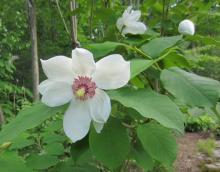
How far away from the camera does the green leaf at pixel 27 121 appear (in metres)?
0.66

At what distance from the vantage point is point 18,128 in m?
0.68

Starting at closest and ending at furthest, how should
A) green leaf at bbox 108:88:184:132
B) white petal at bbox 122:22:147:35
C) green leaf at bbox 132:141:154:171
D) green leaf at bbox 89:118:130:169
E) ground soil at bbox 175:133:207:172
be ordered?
green leaf at bbox 108:88:184:132, green leaf at bbox 89:118:130:169, green leaf at bbox 132:141:154:171, white petal at bbox 122:22:147:35, ground soil at bbox 175:133:207:172

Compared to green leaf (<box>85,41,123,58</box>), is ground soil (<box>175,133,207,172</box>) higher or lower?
lower

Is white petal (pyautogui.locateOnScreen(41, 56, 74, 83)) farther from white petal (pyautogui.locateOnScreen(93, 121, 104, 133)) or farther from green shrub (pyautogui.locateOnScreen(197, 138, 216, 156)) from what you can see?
green shrub (pyautogui.locateOnScreen(197, 138, 216, 156))

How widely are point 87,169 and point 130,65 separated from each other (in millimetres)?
338

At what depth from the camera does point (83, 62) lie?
0.70 metres

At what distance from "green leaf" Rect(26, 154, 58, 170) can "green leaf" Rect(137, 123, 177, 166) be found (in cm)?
38

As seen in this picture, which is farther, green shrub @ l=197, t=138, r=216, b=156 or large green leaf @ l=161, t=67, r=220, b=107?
green shrub @ l=197, t=138, r=216, b=156

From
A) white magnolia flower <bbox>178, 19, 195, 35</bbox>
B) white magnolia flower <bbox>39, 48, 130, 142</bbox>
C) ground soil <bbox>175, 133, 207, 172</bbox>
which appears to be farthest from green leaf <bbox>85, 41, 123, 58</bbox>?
ground soil <bbox>175, 133, 207, 172</bbox>

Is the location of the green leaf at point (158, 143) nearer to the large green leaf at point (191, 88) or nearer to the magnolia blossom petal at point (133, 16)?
the large green leaf at point (191, 88)

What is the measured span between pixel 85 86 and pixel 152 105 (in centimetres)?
12

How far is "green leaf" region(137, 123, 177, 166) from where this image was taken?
773 mm

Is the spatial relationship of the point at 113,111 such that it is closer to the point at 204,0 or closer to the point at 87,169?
the point at 87,169

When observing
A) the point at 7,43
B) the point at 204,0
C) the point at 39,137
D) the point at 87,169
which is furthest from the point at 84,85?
the point at 7,43
